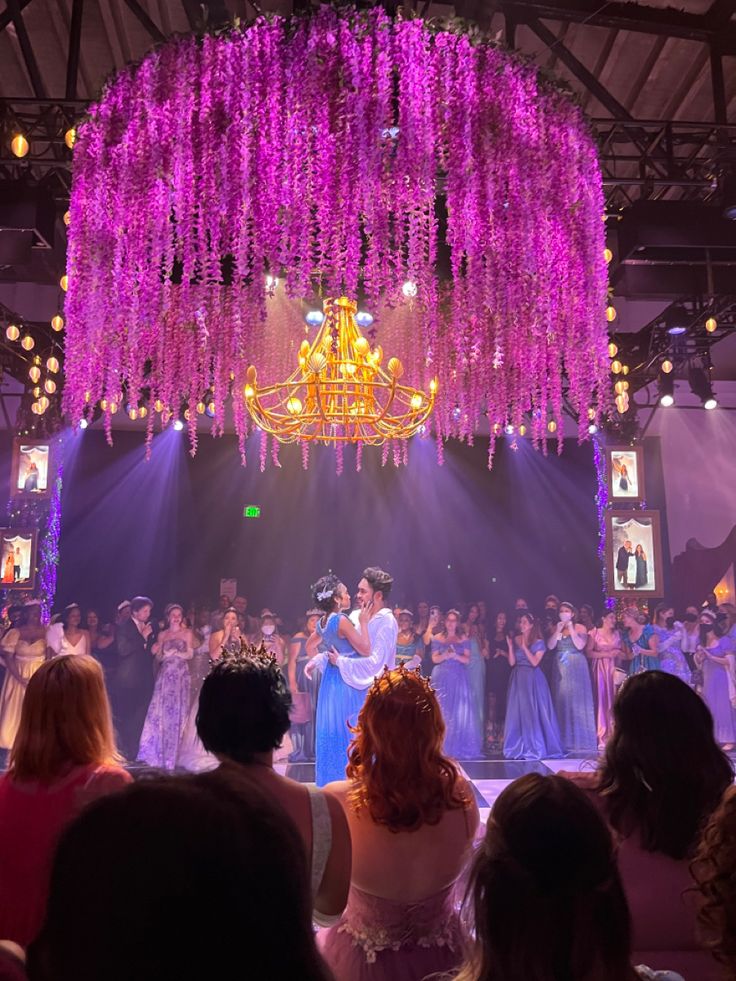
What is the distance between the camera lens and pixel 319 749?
531cm

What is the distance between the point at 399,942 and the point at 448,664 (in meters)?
7.56

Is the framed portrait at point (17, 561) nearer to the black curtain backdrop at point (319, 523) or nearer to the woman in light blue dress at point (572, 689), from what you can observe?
the black curtain backdrop at point (319, 523)

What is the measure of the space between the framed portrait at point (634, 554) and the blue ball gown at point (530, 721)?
4.57 ft

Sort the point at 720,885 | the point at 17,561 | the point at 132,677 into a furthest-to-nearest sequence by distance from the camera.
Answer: the point at 132,677, the point at 17,561, the point at 720,885

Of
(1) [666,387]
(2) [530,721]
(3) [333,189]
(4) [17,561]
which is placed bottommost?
(2) [530,721]

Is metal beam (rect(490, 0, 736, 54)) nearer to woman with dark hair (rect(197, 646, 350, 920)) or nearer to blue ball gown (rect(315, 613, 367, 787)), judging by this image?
blue ball gown (rect(315, 613, 367, 787))

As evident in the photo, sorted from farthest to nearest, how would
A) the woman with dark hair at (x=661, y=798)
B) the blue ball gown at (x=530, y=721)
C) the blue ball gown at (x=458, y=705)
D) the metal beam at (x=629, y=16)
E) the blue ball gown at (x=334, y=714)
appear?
the blue ball gown at (x=530, y=721) < the blue ball gown at (x=458, y=705) < the blue ball gown at (x=334, y=714) < the metal beam at (x=629, y=16) < the woman with dark hair at (x=661, y=798)

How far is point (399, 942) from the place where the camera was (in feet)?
5.97

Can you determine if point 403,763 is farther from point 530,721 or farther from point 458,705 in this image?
point 530,721

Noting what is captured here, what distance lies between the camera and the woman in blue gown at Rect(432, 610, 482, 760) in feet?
29.3

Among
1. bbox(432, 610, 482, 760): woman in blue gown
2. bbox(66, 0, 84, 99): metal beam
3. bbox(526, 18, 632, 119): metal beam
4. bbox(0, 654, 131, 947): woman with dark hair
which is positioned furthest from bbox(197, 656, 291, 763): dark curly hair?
bbox(432, 610, 482, 760): woman in blue gown

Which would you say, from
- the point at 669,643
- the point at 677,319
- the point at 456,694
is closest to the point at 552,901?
the point at 677,319

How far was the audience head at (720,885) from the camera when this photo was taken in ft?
2.91

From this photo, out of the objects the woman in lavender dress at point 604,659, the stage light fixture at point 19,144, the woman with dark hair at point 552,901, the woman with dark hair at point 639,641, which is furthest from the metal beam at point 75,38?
the woman with dark hair at point 639,641
